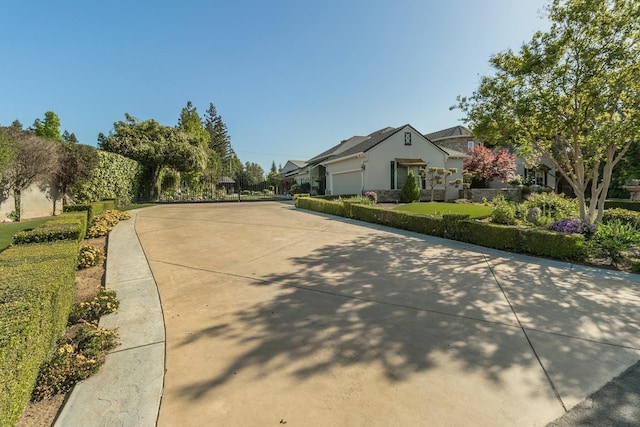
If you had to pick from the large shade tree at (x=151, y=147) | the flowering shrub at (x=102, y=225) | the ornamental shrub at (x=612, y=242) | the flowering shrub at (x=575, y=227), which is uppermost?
the large shade tree at (x=151, y=147)

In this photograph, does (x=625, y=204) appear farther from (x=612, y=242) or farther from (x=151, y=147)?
(x=151, y=147)

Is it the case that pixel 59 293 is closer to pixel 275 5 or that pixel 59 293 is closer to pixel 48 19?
pixel 48 19

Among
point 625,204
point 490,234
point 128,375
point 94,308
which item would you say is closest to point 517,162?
point 625,204

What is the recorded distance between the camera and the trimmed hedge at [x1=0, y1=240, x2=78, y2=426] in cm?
178

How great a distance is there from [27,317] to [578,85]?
36.3 ft

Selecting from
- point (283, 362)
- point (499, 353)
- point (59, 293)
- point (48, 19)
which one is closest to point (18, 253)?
point (59, 293)

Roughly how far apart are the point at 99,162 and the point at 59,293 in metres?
15.6

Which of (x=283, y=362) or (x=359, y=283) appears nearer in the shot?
(x=283, y=362)

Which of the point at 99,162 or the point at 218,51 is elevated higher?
the point at 218,51

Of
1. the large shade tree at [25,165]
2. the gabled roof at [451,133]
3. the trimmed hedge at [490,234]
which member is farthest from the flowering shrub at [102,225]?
the gabled roof at [451,133]

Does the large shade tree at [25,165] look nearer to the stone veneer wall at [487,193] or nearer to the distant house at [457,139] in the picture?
the stone veneer wall at [487,193]

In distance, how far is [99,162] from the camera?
15164 mm

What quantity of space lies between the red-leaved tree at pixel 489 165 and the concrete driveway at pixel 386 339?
66.0ft

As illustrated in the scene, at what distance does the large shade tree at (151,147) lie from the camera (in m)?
20.6
